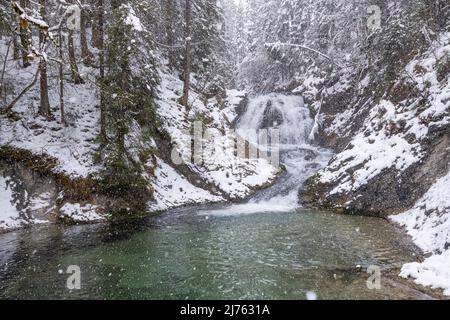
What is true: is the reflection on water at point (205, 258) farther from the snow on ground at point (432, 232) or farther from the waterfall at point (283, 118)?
the waterfall at point (283, 118)

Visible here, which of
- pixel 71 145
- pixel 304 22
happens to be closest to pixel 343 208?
pixel 71 145

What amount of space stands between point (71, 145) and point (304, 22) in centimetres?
2984

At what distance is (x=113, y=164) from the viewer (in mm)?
14719

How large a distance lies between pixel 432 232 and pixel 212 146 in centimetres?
1360

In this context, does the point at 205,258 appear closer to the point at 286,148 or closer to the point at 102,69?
the point at 102,69

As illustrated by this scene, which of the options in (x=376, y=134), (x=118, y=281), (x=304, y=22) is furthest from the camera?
(x=304, y=22)

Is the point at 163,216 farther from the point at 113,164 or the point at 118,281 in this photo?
the point at 118,281

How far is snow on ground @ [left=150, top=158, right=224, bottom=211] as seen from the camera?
56.5ft

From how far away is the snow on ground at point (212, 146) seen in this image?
67.4ft

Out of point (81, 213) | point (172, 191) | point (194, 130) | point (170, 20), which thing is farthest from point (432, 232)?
point (170, 20)

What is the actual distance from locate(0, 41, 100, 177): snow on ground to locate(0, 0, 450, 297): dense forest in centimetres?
6

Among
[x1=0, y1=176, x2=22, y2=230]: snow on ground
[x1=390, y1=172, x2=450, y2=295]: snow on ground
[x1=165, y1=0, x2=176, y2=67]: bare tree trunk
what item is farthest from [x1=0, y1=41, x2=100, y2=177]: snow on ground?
[x1=390, y1=172, x2=450, y2=295]: snow on ground

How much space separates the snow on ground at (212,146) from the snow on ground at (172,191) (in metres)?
1.10

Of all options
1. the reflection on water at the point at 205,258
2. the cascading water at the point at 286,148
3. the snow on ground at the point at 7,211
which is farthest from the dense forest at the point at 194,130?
the reflection on water at the point at 205,258
